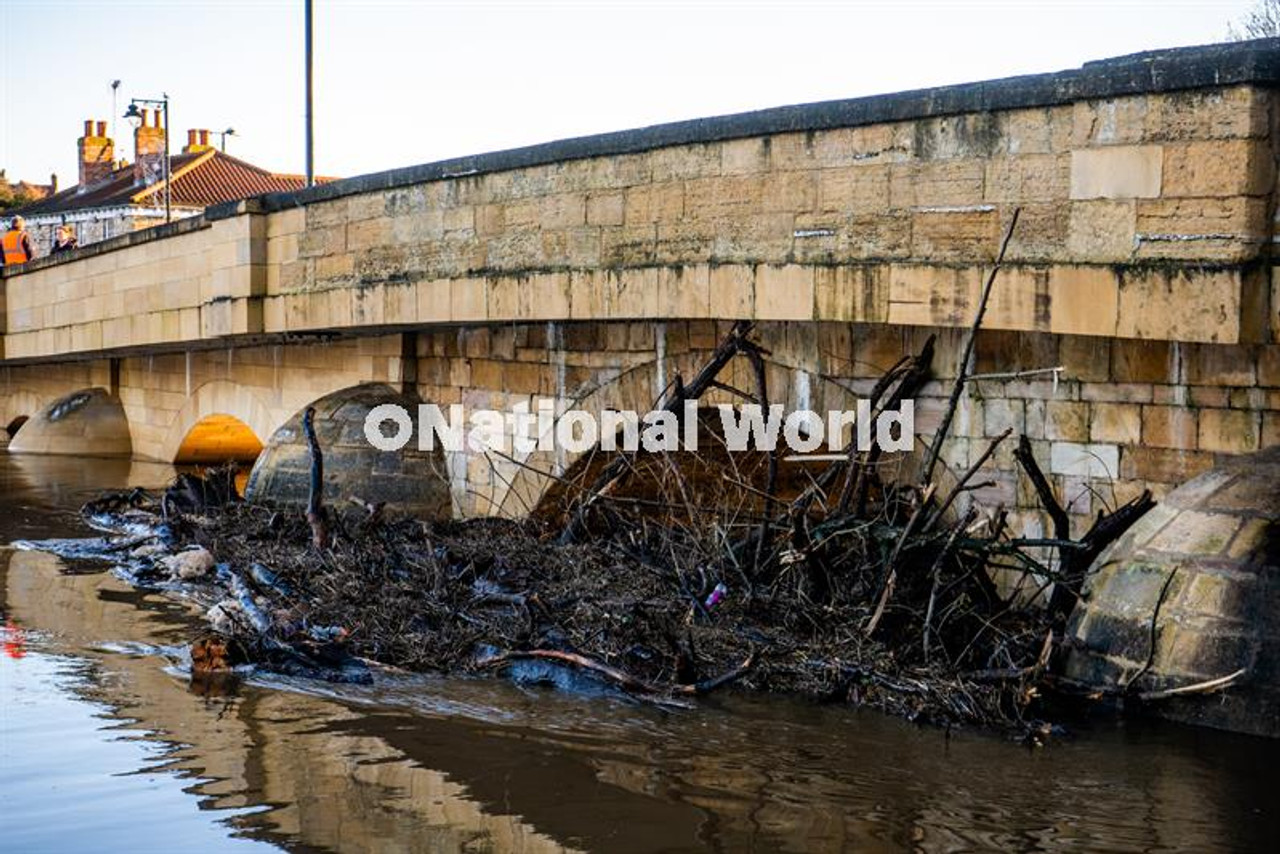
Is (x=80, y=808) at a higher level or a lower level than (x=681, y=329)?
lower

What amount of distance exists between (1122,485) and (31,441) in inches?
667

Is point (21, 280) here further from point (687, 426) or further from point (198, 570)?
point (687, 426)

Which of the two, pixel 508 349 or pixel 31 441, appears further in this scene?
pixel 31 441

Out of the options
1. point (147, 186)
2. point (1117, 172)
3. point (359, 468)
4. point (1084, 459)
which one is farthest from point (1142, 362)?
point (147, 186)

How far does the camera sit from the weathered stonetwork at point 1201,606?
6.33 m

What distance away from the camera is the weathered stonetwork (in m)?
6.33

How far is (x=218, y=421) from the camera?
61.6 ft

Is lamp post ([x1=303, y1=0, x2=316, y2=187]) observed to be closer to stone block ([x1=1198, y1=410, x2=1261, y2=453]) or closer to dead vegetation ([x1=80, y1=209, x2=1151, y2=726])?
dead vegetation ([x1=80, y1=209, x2=1151, y2=726])

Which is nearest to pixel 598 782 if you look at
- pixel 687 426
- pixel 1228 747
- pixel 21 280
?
pixel 1228 747

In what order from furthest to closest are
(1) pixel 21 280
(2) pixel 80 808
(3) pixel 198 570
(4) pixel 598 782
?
(1) pixel 21 280 → (3) pixel 198 570 → (4) pixel 598 782 → (2) pixel 80 808

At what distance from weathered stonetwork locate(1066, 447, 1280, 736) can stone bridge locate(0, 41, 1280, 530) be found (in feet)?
1.38

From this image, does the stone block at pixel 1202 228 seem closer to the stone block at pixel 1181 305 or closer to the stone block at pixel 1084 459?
the stone block at pixel 1181 305

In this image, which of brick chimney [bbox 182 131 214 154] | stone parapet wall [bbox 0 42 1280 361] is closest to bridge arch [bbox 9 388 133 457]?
stone parapet wall [bbox 0 42 1280 361]

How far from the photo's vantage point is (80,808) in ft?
18.6
